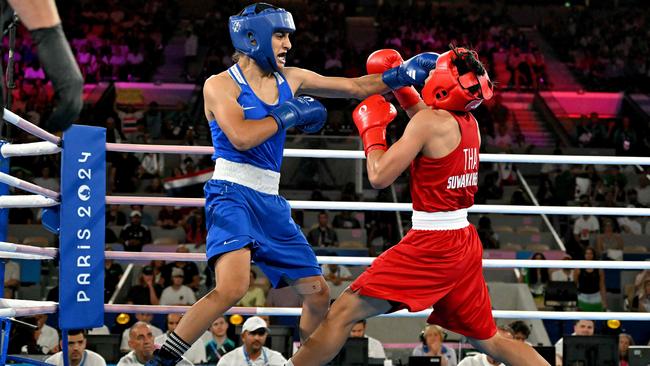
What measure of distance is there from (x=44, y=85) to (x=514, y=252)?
962cm

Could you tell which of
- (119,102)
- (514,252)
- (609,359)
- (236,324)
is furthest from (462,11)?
(609,359)

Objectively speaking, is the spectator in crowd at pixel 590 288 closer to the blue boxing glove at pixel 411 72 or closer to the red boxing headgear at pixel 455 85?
the blue boxing glove at pixel 411 72

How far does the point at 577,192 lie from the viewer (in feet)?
42.0

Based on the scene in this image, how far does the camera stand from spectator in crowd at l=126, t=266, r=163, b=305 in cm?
854

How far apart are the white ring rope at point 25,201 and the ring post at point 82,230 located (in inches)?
3.7

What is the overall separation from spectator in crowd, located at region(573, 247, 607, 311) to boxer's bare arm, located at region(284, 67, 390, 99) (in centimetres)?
605

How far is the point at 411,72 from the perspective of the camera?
11.9 ft

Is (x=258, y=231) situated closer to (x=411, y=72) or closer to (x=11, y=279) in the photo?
(x=411, y=72)

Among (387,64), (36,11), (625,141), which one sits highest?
(625,141)

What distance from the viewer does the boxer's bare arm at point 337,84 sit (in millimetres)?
3826

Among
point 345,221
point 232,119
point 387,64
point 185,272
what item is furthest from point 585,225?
point 232,119

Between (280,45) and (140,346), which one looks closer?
(280,45)

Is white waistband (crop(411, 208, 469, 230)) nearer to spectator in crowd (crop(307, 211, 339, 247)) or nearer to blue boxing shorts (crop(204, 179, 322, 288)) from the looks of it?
blue boxing shorts (crop(204, 179, 322, 288))

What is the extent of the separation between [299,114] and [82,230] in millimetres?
1256
